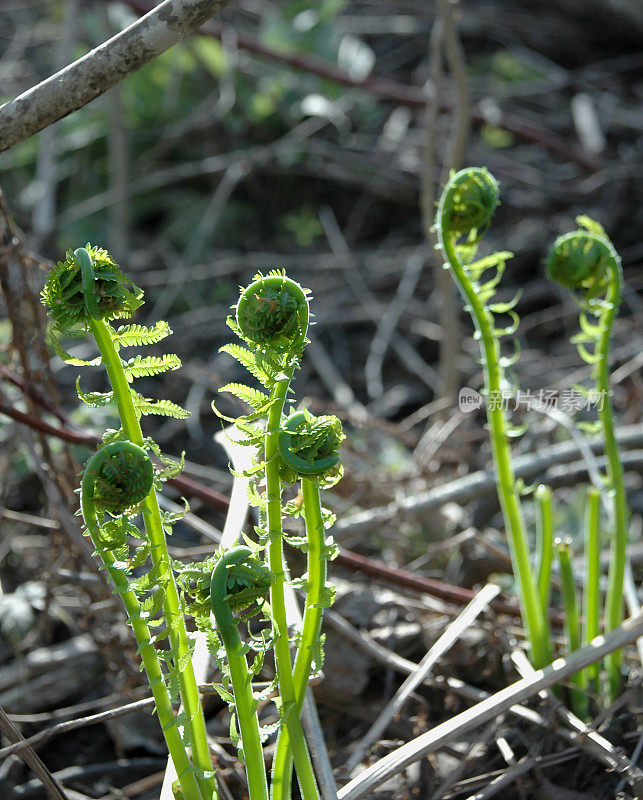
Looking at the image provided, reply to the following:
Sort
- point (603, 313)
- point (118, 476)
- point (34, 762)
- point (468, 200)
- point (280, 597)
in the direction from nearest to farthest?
point (118, 476) → point (280, 597) → point (34, 762) → point (468, 200) → point (603, 313)

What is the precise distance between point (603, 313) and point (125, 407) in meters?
0.76

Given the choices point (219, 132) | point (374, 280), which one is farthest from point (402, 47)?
point (374, 280)

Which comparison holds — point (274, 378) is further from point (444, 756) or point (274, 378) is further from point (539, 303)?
point (539, 303)

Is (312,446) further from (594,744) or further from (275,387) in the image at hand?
(594,744)

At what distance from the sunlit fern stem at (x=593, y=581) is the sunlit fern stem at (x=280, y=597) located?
1.79 ft

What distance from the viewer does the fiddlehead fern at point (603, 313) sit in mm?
1257

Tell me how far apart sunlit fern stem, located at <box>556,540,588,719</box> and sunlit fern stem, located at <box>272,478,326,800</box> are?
518mm

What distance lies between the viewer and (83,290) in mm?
842

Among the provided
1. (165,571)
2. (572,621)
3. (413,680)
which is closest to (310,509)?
(165,571)

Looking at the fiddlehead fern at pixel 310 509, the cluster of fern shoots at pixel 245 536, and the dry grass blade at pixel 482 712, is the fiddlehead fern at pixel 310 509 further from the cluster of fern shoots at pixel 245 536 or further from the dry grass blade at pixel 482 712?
the dry grass blade at pixel 482 712

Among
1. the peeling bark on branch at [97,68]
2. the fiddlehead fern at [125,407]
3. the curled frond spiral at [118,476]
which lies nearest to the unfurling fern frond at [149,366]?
the fiddlehead fern at [125,407]

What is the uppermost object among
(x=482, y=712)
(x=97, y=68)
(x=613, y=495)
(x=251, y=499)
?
(x=97, y=68)

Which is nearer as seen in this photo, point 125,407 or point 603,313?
point 125,407

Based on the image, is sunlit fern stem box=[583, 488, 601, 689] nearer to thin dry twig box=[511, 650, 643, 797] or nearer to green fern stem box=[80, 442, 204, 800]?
thin dry twig box=[511, 650, 643, 797]
